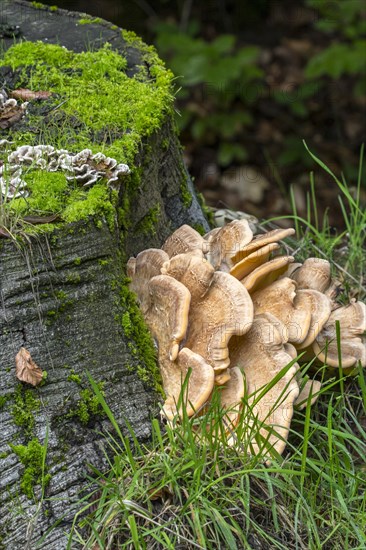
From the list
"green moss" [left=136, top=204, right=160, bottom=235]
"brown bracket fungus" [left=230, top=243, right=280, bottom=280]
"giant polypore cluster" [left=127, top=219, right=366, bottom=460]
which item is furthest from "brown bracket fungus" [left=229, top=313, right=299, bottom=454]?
"green moss" [left=136, top=204, right=160, bottom=235]

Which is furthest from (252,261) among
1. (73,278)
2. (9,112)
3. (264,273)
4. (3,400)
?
(9,112)

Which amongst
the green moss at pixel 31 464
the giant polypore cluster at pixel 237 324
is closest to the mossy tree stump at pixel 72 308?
the green moss at pixel 31 464

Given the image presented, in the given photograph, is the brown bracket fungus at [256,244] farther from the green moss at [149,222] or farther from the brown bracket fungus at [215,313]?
the green moss at [149,222]

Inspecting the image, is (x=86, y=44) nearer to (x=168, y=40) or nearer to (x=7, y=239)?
(x=7, y=239)

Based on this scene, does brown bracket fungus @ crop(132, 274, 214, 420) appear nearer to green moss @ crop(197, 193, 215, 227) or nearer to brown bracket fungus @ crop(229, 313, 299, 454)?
brown bracket fungus @ crop(229, 313, 299, 454)

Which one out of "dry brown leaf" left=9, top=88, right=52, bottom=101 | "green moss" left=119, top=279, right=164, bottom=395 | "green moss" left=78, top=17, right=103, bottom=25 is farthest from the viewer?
"green moss" left=78, top=17, right=103, bottom=25

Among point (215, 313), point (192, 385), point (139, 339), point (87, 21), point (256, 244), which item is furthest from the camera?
point (87, 21)

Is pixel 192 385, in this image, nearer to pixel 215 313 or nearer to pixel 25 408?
pixel 215 313
